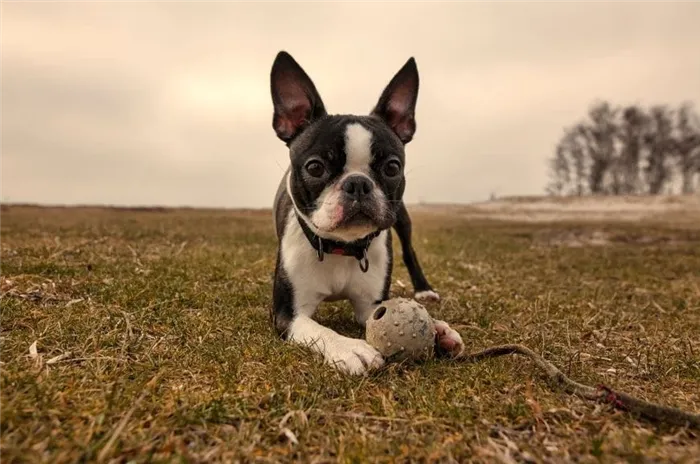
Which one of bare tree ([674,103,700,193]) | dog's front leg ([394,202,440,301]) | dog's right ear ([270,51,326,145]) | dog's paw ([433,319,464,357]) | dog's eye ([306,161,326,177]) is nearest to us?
dog's paw ([433,319,464,357])

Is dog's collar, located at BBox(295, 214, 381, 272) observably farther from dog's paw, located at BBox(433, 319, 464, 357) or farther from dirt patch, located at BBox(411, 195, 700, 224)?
dirt patch, located at BBox(411, 195, 700, 224)

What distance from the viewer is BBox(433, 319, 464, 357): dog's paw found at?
11.8 feet

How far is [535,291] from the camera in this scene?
6867 millimetres

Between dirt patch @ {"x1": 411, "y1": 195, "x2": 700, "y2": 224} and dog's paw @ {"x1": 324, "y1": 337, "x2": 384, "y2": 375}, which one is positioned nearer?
dog's paw @ {"x1": 324, "y1": 337, "x2": 384, "y2": 375}

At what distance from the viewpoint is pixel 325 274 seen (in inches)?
171

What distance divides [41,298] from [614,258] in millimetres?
9704

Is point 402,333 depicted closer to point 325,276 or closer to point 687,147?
point 325,276

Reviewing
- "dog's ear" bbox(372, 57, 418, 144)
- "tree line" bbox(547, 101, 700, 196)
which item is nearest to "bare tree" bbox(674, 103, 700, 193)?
"tree line" bbox(547, 101, 700, 196)

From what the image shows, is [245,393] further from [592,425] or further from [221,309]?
[221,309]

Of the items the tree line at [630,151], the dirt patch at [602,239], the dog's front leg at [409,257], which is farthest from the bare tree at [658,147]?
the dog's front leg at [409,257]

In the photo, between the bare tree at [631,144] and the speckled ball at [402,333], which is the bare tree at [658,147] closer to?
the bare tree at [631,144]

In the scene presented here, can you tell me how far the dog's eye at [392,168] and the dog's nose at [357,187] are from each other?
36 centimetres

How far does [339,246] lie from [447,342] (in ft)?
3.69

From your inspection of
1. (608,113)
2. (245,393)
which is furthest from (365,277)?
(608,113)
